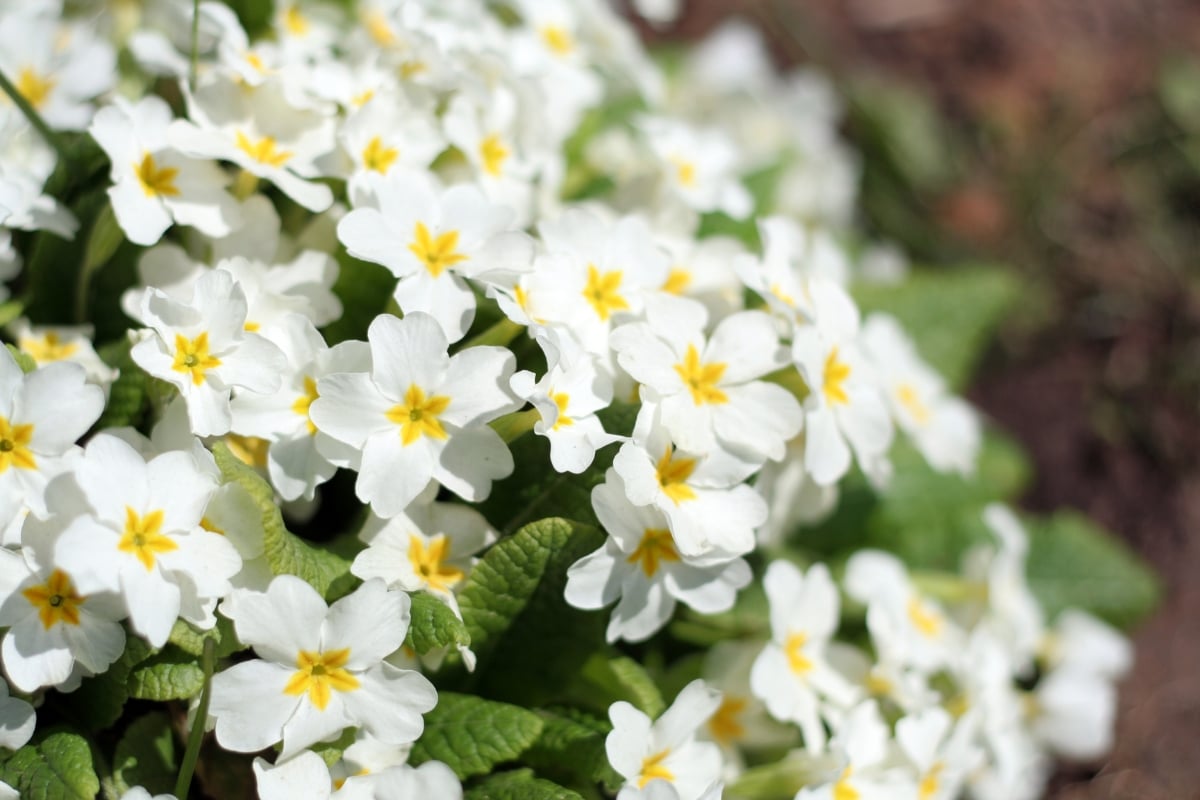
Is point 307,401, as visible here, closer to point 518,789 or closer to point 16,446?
point 16,446

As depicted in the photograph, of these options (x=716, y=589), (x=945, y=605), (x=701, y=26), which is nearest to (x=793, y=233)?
(x=716, y=589)

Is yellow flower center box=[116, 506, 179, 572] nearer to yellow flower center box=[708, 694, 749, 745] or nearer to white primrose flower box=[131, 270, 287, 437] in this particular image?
white primrose flower box=[131, 270, 287, 437]

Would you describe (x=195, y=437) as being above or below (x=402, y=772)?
above

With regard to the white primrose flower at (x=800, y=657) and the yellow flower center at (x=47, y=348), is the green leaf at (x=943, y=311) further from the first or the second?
the yellow flower center at (x=47, y=348)

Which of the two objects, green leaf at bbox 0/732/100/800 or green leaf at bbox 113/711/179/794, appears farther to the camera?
green leaf at bbox 113/711/179/794

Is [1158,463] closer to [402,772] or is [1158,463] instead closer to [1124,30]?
[1124,30]

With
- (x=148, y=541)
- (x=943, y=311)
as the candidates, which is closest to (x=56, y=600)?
(x=148, y=541)

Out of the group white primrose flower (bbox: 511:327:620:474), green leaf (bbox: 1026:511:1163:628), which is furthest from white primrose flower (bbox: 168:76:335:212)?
green leaf (bbox: 1026:511:1163:628)
